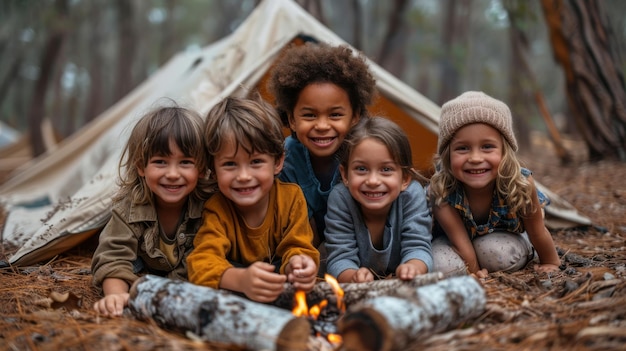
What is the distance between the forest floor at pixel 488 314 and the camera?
68.4 inches

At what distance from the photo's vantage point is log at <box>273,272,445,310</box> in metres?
2.12

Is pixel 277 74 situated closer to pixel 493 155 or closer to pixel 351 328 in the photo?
pixel 493 155

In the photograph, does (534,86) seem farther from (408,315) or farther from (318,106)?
(408,315)

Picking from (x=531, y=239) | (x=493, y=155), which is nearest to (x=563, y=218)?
(x=531, y=239)

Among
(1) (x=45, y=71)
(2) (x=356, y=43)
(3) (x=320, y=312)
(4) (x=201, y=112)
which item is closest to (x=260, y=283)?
(3) (x=320, y=312)

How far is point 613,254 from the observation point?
2.99 metres

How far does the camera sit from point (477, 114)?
2598 mm

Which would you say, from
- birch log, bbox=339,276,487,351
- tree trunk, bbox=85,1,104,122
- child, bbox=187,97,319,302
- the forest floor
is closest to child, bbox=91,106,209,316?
child, bbox=187,97,319,302

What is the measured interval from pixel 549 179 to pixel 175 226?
464 centimetres

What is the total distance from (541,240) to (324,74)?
4.80 ft

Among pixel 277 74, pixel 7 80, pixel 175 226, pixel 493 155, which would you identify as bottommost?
pixel 175 226

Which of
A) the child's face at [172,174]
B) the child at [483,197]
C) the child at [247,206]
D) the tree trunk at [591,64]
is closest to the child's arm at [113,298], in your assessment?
the child at [247,206]

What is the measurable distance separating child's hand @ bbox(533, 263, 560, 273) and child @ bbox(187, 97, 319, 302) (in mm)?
1191

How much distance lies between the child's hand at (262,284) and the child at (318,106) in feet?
3.16
